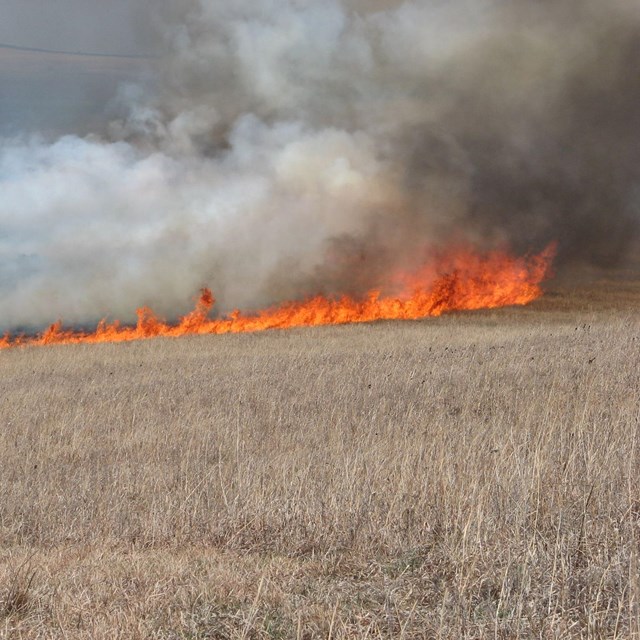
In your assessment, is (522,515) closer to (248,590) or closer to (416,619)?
(416,619)

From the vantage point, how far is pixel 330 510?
6211 mm

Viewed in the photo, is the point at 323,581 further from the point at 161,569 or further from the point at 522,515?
the point at 522,515

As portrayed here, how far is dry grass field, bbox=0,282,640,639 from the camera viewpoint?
4.17m

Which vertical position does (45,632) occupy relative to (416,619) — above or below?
above

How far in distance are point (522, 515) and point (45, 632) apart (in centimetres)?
352

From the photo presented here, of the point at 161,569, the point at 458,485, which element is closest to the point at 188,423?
the point at 458,485

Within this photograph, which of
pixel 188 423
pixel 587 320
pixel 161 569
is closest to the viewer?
pixel 161 569

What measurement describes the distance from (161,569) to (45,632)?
1.16 m

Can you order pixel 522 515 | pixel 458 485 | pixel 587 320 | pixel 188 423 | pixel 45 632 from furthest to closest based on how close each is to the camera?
pixel 587 320 < pixel 188 423 < pixel 458 485 < pixel 522 515 < pixel 45 632

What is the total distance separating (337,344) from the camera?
24875 millimetres

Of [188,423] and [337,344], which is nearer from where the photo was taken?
[188,423]

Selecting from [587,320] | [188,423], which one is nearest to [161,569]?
[188,423]

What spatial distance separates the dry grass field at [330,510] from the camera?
164 inches

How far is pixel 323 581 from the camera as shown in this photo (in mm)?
4754
